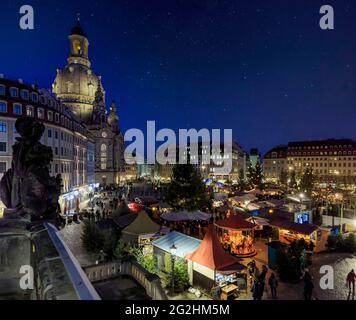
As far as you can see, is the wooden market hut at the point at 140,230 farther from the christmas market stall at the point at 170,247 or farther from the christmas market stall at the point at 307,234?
the christmas market stall at the point at 307,234

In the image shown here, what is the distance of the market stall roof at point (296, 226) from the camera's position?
19391 millimetres

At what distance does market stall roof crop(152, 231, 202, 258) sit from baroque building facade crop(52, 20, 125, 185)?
262ft

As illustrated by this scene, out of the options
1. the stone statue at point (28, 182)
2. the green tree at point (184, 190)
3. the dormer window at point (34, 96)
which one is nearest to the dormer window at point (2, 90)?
the dormer window at point (34, 96)

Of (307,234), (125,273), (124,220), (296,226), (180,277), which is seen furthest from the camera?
(124,220)

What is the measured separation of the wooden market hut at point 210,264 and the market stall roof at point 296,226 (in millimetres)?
9757

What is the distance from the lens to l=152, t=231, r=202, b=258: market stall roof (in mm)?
13836

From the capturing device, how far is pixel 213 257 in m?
12.1

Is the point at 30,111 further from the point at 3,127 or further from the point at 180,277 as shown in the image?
the point at 180,277

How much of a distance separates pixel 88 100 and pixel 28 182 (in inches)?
3606

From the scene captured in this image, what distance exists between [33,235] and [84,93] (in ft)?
304

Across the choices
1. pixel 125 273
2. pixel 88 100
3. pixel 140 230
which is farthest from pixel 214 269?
pixel 88 100

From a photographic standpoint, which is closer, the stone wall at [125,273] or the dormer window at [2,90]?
the stone wall at [125,273]

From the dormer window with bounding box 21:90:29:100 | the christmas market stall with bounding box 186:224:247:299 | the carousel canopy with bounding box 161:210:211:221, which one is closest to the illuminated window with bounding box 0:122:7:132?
the dormer window with bounding box 21:90:29:100
